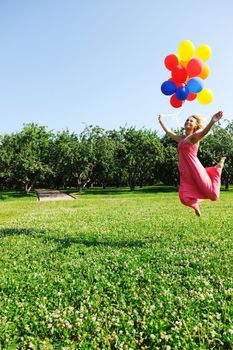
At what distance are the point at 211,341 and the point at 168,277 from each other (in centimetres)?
255

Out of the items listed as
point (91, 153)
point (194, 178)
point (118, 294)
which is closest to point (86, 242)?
point (194, 178)

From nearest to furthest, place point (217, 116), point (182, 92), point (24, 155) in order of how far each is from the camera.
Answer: point (217, 116), point (182, 92), point (24, 155)

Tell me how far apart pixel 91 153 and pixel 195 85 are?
45183 mm

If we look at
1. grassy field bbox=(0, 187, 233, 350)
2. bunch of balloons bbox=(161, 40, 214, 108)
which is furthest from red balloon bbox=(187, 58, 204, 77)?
grassy field bbox=(0, 187, 233, 350)

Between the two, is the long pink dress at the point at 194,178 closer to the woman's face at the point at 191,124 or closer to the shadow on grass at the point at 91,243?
the woman's face at the point at 191,124

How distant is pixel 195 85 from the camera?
412 inches

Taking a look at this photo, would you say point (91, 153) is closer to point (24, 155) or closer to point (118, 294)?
point (24, 155)

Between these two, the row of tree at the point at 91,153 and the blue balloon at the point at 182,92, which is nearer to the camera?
the blue balloon at the point at 182,92

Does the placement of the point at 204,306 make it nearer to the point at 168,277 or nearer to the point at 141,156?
the point at 168,277

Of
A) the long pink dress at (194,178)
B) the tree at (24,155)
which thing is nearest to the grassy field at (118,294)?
the long pink dress at (194,178)

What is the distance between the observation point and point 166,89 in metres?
11.0

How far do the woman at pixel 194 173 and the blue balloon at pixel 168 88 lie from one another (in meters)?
1.69

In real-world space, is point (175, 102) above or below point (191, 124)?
above

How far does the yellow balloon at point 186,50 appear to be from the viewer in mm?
10688
